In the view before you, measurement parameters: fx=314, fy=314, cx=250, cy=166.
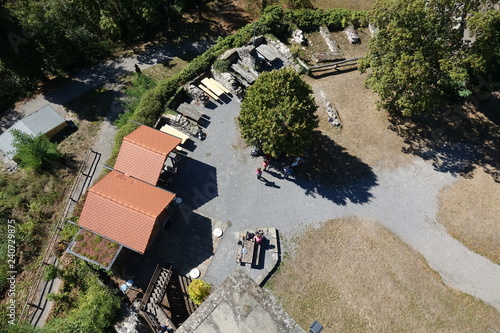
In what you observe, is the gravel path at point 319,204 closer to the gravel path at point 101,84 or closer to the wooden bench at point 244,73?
the wooden bench at point 244,73

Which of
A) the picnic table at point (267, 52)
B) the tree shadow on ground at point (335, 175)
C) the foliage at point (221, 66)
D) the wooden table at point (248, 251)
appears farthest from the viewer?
the picnic table at point (267, 52)

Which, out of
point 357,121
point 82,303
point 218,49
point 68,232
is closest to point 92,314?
point 82,303

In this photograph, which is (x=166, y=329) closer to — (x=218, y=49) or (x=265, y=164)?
(x=265, y=164)

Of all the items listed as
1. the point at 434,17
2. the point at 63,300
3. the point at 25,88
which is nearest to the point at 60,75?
the point at 25,88

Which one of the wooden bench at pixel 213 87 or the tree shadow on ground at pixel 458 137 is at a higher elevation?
the wooden bench at pixel 213 87

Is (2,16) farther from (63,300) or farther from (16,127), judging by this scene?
(63,300)

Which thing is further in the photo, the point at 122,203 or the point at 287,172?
the point at 287,172

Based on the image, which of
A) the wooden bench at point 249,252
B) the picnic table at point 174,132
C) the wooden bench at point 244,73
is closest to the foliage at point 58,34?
the wooden bench at point 244,73
